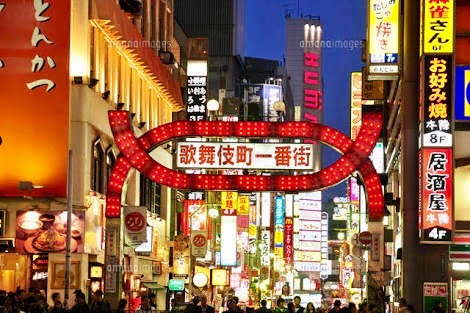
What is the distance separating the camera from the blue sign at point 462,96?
31.8 m

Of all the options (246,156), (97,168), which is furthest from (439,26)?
(97,168)

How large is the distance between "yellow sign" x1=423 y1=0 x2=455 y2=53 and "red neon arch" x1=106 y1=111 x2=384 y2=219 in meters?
2.79

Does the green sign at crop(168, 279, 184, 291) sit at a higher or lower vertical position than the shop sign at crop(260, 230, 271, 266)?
lower

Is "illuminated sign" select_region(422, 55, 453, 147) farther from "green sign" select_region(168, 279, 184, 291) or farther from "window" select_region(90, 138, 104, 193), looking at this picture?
"green sign" select_region(168, 279, 184, 291)

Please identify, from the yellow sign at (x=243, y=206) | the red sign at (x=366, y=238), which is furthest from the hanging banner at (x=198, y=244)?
the yellow sign at (x=243, y=206)

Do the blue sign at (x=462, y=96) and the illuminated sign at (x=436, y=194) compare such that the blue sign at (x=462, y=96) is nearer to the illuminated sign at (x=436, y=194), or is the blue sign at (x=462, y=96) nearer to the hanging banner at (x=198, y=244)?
the illuminated sign at (x=436, y=194)

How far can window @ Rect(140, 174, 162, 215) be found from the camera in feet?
180

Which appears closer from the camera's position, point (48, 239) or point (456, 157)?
point (456, 157)

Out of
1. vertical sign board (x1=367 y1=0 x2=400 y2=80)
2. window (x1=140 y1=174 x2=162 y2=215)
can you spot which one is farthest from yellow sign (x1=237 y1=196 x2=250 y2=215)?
vertical sign board (x1=367 y1=0 x2=400 y2=80)

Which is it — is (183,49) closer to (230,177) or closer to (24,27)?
(24,27)

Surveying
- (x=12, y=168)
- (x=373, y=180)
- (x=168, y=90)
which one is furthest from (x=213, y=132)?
(x=168, y=90)

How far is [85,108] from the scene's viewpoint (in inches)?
1526

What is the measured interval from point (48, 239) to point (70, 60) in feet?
21.3

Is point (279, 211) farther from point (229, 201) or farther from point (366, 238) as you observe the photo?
point (366, 238)
